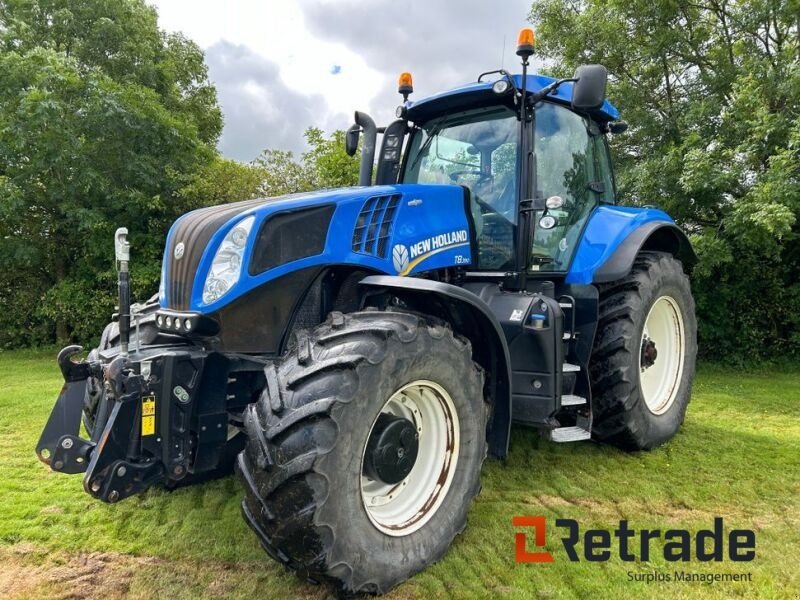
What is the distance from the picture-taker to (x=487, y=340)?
116 inches

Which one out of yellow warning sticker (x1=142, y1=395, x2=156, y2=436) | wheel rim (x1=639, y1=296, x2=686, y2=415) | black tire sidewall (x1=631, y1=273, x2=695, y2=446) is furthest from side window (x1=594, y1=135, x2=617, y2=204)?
yellow warning sticker (x1=142, y1=395, x2=156, y2=436)

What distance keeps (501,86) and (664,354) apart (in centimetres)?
253

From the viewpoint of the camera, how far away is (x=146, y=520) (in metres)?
3.08

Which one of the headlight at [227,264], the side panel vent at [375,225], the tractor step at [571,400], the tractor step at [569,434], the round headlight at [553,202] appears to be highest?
the round headlight at [553,202]

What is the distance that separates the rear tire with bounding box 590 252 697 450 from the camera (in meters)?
3.78

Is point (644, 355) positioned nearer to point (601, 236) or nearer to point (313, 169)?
point (601, 236)

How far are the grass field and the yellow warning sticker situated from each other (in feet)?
2.32

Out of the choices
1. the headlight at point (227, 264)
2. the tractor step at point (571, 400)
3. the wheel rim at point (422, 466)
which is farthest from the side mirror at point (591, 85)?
the headlight at point (227, 264)

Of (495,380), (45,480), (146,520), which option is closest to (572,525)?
(495,380)

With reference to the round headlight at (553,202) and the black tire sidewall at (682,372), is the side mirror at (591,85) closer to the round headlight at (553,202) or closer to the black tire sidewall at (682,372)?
the round headlight at (553,202)

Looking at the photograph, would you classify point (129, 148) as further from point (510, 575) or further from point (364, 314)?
point (510, 575)

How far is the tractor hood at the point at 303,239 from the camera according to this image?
2.52 m

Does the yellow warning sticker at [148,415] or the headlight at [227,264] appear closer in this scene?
the yellow warning sticker at [148,415]

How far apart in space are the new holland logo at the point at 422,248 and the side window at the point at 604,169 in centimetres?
149
